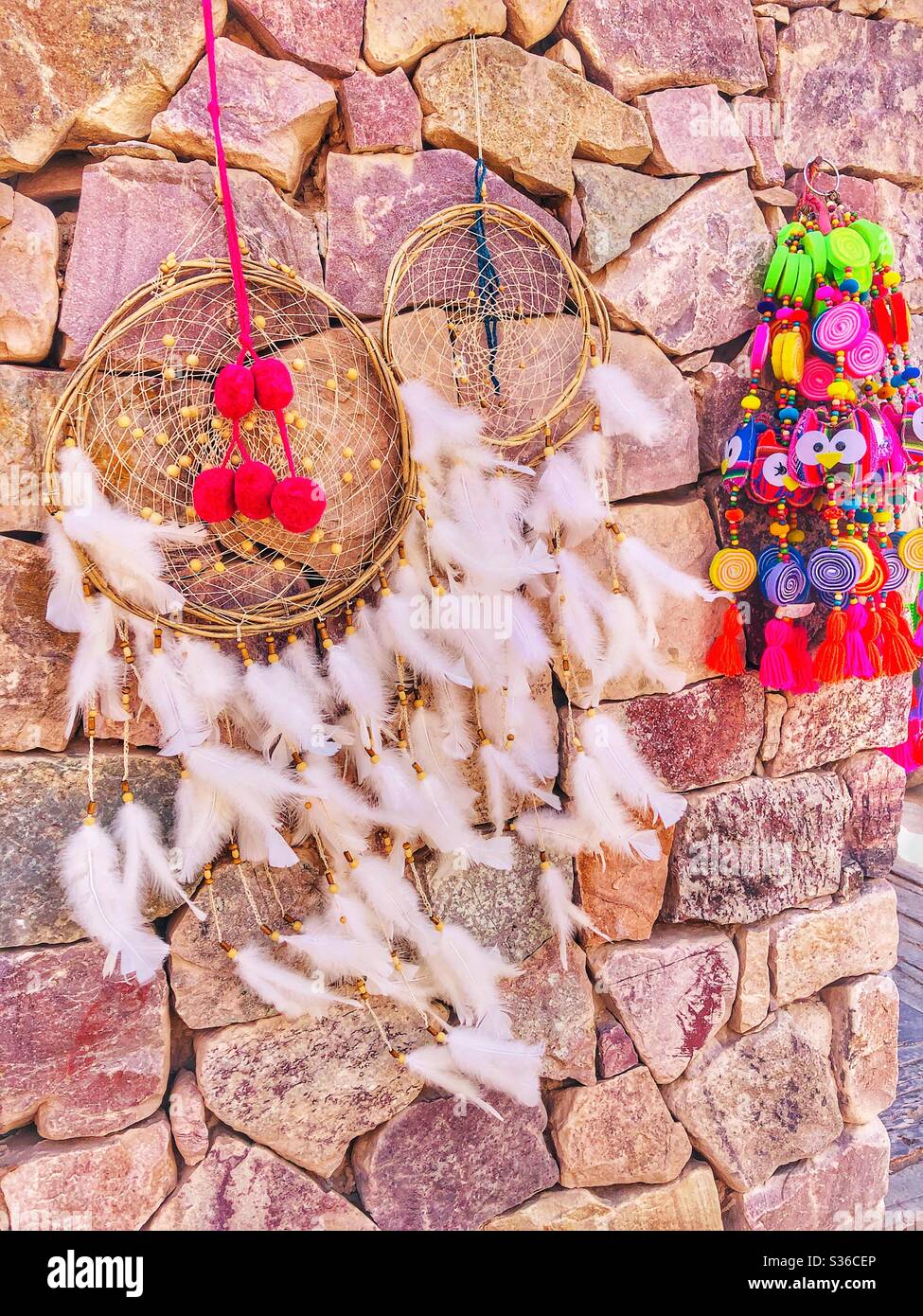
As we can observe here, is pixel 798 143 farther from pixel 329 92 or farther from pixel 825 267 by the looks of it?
pixel 329 92

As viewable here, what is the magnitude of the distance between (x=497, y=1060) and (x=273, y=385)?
3.48ft

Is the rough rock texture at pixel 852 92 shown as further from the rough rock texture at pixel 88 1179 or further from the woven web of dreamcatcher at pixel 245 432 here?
the rough rock texture at pixel 88 1179

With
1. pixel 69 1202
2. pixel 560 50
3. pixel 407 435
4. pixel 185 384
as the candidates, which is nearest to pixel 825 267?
pixel 560 50

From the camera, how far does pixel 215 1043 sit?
1.36m

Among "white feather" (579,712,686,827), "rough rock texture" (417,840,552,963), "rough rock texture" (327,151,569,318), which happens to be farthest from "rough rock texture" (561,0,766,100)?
"rough rock texture" (417,840,552,963)

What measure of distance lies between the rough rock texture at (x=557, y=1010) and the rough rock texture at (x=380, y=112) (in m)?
1.31

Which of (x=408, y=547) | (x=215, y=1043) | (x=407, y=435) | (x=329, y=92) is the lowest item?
(x=215, y=1043)

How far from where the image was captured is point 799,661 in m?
1.56

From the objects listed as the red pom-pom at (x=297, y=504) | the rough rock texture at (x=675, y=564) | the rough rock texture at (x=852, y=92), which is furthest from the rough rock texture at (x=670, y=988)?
the rough rock texture at (x=852, y=92)

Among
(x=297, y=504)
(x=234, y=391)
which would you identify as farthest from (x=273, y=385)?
(x=297, y=504)

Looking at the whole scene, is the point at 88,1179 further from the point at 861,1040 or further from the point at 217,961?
the point at 861,1040

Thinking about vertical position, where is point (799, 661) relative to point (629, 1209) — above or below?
above

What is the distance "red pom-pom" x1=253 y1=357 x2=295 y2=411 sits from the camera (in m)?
1.14

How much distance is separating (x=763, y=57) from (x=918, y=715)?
1255 millimetres
